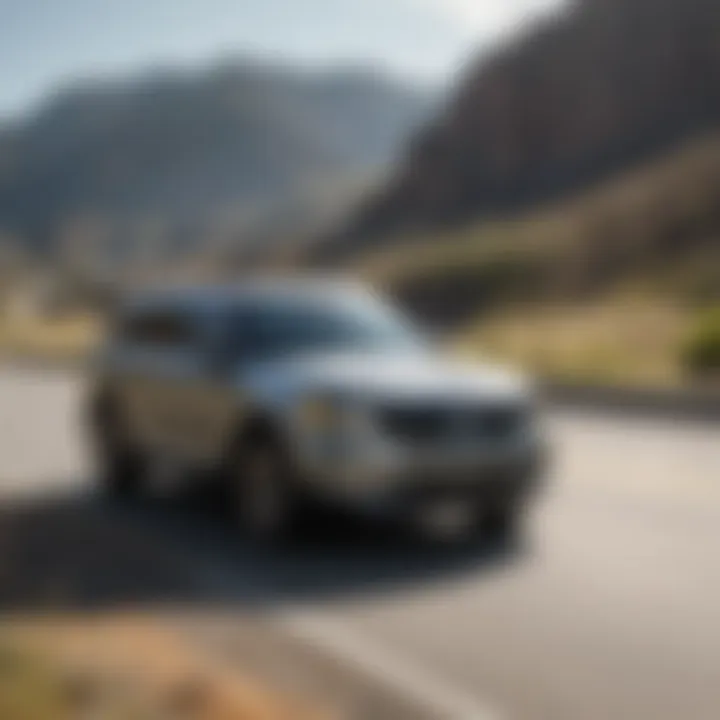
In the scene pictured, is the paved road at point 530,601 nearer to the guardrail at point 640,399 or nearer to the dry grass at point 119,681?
the dry grass at point 119,681

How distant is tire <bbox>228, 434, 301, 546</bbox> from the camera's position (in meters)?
9.79

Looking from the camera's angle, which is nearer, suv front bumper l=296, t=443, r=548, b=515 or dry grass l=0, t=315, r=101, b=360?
suv front bumper l=296, t=443, r=548, b=515

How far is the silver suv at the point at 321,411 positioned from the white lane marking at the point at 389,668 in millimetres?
1766

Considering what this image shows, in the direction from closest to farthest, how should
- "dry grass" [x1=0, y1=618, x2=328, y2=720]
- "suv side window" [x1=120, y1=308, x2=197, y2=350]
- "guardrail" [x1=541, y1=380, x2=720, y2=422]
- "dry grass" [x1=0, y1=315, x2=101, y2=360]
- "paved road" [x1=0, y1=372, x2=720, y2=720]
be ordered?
"dry grass" [x1=0, y1=618, x2=328, y2=720] → "paved road" [x1=0, y1=372, x2=720, y2=720] → "suv side window" [x1=120, y1=308, x2=197, y2=350] → "guardrail" [x1=541, y1=380, x2=720, y2=422] → "dry grass" [x1=0, y1=315, x2=101, y2=360]

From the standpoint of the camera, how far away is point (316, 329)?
11227mm

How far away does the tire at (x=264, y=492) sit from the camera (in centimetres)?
979

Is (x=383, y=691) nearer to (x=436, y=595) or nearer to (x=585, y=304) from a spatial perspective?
(x=436, y=595)

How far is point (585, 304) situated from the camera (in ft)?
290

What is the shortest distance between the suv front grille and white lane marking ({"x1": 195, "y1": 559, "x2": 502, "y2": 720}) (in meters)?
1.32

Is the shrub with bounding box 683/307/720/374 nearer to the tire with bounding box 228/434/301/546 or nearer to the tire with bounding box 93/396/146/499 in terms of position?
the tire with bounding box 93/396/146/499

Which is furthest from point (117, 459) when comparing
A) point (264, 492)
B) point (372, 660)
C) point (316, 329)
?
point (372, 660)

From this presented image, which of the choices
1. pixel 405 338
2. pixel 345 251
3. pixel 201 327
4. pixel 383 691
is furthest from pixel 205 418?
pixel 345 251

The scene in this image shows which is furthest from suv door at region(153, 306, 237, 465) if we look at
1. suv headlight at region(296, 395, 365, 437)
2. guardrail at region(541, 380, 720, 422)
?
guardrail at region(541, 380, 720, 422)

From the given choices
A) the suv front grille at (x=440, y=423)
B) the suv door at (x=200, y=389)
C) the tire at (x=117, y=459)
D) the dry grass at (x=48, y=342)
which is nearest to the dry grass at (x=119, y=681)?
the suv front grille at (x=440, y=423)
